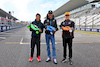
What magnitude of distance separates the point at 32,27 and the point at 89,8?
3778cm

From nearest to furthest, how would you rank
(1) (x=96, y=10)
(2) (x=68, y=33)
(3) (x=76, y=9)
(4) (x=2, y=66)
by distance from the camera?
(4) (x=2, y=66) → (2) (x=68, y=33) → (1) (x=96, y=10) → (3) (x=76, y=9)

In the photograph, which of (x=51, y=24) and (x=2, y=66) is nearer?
(x=2, y=66)

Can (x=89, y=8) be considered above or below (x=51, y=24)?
above

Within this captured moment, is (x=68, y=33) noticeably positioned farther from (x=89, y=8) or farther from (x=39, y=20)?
(x=89, y=8)

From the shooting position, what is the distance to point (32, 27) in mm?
3691

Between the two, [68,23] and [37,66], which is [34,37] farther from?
[68,23]

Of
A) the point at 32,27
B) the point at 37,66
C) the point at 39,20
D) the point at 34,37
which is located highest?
the point at 39,20

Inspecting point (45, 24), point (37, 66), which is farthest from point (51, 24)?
point (37, 66)

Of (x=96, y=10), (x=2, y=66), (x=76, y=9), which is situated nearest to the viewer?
(x=2, y=66)

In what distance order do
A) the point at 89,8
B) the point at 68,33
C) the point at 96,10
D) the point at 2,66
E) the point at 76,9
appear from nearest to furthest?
1. the point at 2,66
2. the point at 68,33
3. the point at 96,10
4. the point at 89,8
5. the point at 76,9

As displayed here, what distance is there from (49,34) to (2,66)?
1.86 meters

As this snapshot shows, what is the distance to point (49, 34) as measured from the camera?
366cm

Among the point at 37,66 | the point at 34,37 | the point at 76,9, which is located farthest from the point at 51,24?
the point at 76,9

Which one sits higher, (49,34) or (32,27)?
(32,27)
